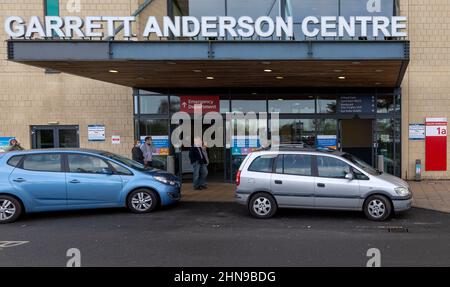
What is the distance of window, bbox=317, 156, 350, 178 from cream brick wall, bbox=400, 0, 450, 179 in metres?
6.87

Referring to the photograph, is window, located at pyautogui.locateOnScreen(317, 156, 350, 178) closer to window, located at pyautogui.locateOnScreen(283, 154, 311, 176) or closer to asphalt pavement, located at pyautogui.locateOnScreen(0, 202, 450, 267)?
window, located at pyautogui.locateOnScreen(283, 154, 311, 176)

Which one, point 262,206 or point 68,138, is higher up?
point 68,138

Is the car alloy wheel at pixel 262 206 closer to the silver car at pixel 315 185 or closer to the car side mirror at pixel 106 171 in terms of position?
the silver car at pixel 315 185

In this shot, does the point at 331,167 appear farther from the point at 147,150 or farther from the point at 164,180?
the point at 147,150

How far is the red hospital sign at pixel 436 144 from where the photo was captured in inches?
528

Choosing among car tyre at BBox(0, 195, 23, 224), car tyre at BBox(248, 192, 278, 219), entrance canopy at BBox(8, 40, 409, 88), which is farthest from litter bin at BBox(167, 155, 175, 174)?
car tyre at BBox(0, 195, 23, 224)

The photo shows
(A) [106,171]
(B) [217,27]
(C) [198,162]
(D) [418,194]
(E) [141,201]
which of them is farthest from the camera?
(C) [198,162]

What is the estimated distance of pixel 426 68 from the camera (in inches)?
526

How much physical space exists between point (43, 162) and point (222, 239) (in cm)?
454

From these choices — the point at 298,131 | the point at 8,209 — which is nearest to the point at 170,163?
the point at 298,131

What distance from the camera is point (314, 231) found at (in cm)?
705

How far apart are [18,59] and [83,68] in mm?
1600

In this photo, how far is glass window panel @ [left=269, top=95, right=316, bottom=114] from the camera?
13742 millimetres

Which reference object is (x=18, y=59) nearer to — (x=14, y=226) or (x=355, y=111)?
(x=14, y=226)
